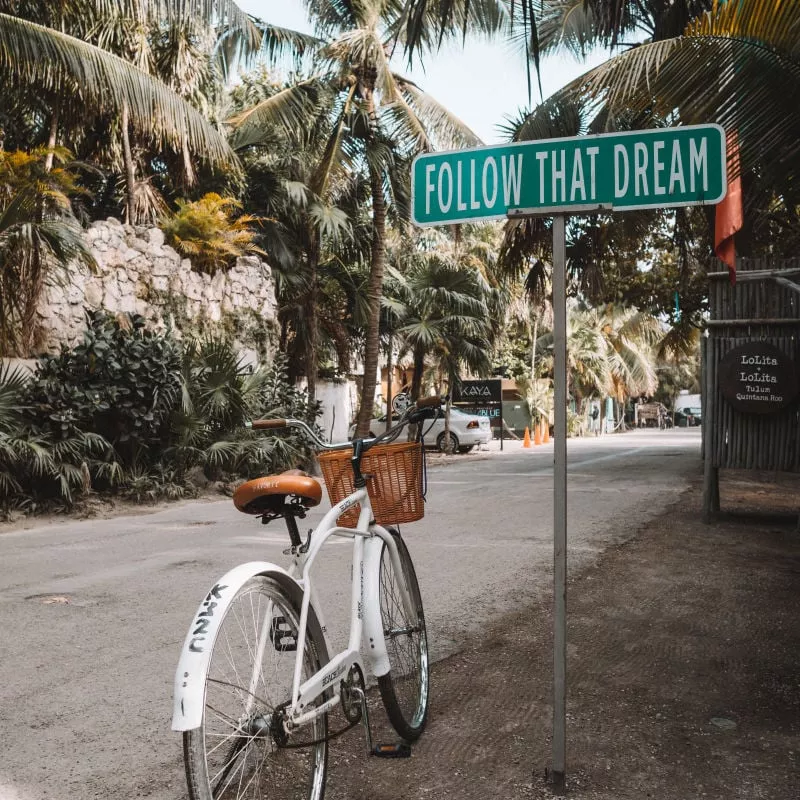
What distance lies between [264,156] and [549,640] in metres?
17.5

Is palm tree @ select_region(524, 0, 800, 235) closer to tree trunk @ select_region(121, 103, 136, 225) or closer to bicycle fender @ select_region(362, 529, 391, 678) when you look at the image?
bicycle fender @ select_region(362, 529, 391, 678)

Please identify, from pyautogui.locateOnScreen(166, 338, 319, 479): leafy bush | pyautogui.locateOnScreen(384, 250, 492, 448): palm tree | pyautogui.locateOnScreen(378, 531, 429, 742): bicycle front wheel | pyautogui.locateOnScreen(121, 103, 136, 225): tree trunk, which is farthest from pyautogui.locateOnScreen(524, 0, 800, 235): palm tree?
pyautogui.locateOnScreen(384, 250, 492, 448): palm tree

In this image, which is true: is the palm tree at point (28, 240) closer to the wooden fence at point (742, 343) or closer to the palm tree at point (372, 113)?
the palm tree at point (372, 113)

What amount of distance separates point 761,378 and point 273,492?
22.3 feet

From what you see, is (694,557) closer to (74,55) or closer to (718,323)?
(718,323)

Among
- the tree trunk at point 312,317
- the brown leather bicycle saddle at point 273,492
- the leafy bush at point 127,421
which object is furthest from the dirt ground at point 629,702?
the tree trunk at point 312,317

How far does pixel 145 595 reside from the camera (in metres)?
5.92

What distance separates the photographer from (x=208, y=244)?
15195mm

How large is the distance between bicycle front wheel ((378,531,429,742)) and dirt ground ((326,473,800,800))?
0.12 m

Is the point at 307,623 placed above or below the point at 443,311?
below

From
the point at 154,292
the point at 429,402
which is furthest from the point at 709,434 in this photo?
the point at 154,292

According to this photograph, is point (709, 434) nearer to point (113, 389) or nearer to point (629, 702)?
point (629, 702)

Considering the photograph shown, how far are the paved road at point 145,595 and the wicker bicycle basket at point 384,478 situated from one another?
47.5 inches

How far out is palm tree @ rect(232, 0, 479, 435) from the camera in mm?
15359
